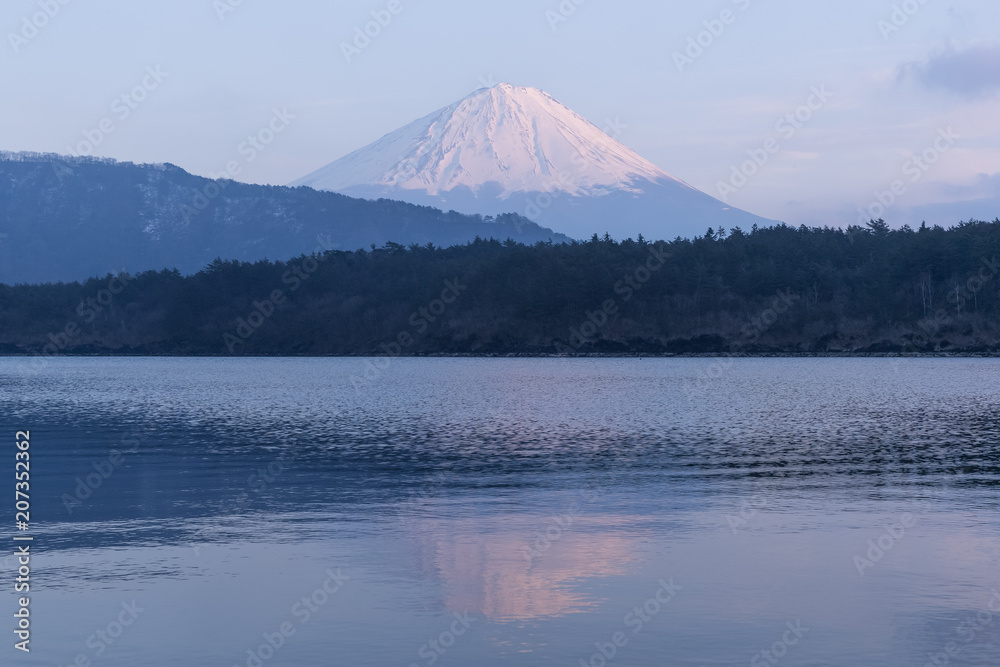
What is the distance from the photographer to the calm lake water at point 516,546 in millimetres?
16484

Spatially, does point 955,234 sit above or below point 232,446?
above

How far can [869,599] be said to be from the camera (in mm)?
18688

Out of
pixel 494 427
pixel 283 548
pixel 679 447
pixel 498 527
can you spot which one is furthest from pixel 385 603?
pixel 494 427

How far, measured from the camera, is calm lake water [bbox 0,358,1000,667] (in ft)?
54.1

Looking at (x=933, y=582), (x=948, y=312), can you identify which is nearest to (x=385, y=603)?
(x=933, y=582)

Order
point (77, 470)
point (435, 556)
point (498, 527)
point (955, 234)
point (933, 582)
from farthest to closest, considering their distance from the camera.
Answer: point (955, 234), point (77, 470), point (498, 527), point (435, 556), point (933, 582)

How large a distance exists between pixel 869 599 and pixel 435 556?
27.3 ft

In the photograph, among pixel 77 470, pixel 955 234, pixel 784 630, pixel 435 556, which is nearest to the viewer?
pixel 784 630

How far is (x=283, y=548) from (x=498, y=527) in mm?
5127

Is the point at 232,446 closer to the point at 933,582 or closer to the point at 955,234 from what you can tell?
the point at 933,582

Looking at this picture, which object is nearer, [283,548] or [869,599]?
[869,599]

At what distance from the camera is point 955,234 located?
196 metres

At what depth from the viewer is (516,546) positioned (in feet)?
76.6

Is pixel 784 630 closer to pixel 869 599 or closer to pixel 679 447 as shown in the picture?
pixel 869 599
